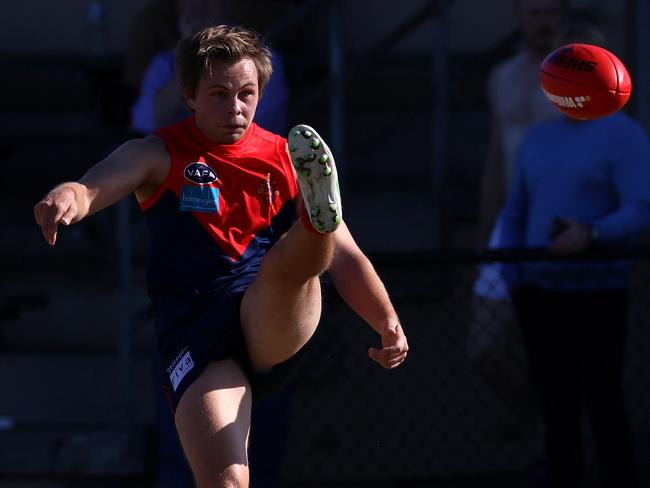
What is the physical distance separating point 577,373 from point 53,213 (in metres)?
2.84

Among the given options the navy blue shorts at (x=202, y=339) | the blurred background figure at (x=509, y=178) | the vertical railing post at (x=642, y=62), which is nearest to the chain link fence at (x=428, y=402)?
the blurred background figure at (x=509, y=178)

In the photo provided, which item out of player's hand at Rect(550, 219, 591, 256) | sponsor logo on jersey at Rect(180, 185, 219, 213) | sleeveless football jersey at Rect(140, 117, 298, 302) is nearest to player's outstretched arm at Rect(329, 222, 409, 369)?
sleeveless football jersey at Rect(140, 117, 298, 302)

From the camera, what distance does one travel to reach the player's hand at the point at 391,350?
4152 mm

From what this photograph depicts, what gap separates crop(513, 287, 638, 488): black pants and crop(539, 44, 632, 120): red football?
1114 mm

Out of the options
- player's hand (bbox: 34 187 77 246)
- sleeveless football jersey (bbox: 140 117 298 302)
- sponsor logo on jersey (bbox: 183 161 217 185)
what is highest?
player's hand (bbox: 34 187 77 246)

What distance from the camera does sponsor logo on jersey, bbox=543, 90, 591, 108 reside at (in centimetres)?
486

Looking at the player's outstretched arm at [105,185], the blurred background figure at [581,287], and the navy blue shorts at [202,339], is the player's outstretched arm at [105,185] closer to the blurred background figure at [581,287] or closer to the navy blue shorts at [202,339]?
the navy blue shorts at [202,339]

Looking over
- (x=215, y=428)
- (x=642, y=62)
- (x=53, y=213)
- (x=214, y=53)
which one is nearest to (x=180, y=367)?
(x=215, y=428)

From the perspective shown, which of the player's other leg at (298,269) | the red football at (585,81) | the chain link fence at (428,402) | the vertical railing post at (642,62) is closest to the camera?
the player's other leg at (298,269)

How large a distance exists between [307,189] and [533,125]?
2.50m


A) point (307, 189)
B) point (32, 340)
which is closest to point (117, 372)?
point (32, 340)

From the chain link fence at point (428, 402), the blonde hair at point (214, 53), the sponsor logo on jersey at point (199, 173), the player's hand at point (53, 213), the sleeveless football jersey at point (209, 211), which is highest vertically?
the blonde hair at point (214, 53)

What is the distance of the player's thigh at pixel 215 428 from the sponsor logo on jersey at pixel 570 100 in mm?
1618

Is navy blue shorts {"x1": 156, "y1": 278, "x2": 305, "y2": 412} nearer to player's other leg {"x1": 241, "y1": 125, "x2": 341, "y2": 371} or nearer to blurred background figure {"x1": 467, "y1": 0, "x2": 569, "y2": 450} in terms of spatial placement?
player's other leg {"x1": 241, "y1": 125, "x2": 341, "y2": 371}
